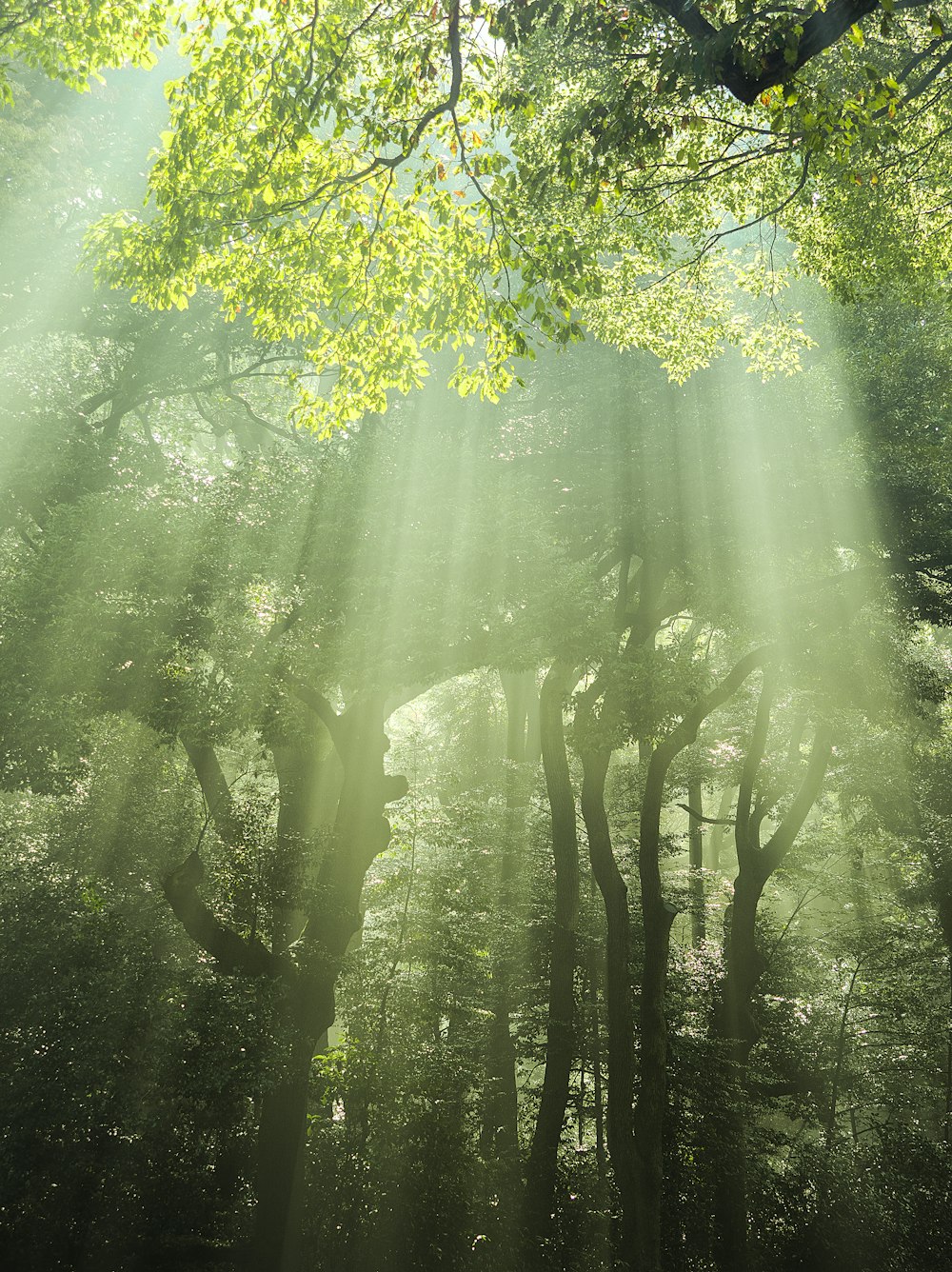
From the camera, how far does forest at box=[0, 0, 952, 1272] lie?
5.78 m

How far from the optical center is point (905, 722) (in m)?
13.4

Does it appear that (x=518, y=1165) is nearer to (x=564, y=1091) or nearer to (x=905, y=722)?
(x=564, y=1091)

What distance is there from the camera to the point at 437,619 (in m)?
11.0

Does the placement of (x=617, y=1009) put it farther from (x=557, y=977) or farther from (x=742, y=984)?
(x=742, y=984)

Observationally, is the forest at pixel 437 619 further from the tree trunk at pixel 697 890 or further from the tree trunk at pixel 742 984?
the tree trunk at pixel 697 890

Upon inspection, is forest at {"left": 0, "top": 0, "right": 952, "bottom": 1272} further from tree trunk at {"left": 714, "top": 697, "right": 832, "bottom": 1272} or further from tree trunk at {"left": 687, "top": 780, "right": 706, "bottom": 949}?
tree trunk at {"left": 687, "top": 780, "right": 706, "bottom": 949}

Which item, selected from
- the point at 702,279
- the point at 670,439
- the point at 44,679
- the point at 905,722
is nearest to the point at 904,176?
the point at 702,279

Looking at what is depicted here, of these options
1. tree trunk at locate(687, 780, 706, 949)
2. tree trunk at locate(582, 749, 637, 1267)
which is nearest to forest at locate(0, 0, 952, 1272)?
tree trunk at locate(582, 749, 637, 1267)

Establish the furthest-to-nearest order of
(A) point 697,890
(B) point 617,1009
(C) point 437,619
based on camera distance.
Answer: (A) point 697,890 < (C) point 437,619 < (B) point 617,1009

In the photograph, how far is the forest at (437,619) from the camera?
5781 millimetres

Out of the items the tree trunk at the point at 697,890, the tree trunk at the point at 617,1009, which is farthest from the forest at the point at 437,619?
the tree trunk at the point at 697,890

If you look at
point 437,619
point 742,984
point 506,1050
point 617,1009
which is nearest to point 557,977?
point 617,1009

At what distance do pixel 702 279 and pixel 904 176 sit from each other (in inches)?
80.0

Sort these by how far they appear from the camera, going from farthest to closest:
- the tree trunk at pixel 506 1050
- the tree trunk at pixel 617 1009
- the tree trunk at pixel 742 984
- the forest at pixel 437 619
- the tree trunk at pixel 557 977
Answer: the tree trunk at pixel 506 1050 < the tree trunk at pixel 742 984 < the tree trunk at pixel 557 977 < the tree trunk at pixel 617 1009 < the forest at pixel 437 619
